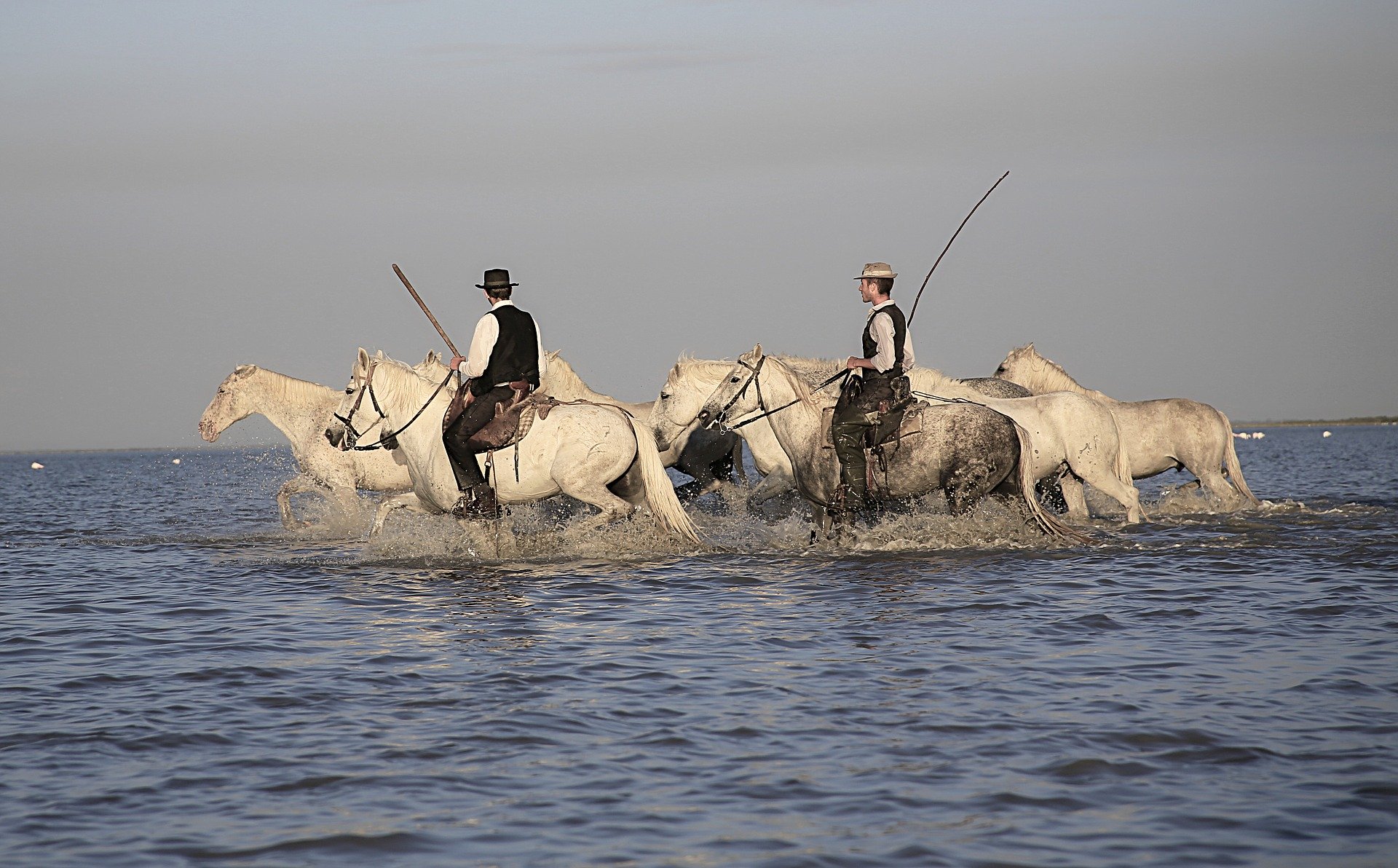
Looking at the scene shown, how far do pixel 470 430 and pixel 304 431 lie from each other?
5.74 meters

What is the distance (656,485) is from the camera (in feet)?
41.5

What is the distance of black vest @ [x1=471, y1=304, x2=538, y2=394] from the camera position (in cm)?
1190

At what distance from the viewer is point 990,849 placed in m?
4.96

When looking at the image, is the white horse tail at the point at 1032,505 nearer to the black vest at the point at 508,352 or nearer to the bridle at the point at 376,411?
the black vest at the point at 508,352

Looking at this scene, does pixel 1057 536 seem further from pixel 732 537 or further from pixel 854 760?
pixel 854 760

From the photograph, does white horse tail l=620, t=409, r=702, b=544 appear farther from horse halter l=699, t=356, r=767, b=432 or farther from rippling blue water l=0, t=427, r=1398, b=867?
horse halter l=699, t=356, r=767, b=432

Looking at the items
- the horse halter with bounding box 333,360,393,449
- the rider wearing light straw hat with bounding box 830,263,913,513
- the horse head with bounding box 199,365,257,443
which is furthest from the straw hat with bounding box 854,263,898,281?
the horse head with bounding box 199,365,257,443

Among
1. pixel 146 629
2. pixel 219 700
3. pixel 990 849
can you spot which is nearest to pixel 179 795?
pixel 219 700

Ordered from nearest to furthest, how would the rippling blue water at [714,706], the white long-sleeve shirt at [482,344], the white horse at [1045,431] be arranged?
the rippling blue water at [714,706] < the white long-sleeve shirt at [482,344] < the white horse at [1045,431]

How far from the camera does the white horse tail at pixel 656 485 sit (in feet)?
41.4

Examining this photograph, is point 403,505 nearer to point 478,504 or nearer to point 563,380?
point 478,504

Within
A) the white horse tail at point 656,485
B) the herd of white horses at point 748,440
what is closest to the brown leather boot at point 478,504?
the herd of white horses at point 748,440

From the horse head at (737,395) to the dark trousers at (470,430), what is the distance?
7.35 feet

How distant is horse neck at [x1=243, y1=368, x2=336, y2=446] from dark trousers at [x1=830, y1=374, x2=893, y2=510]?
7422 millimetres
